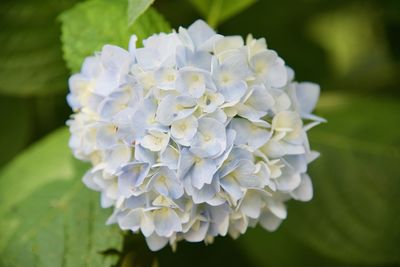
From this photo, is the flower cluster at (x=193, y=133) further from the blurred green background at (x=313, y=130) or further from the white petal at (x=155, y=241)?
the blurred green background at (x=313, y=130)

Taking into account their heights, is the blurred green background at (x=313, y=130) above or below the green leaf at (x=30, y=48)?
below

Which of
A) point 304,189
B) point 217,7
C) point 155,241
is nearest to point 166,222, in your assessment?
point 155,241

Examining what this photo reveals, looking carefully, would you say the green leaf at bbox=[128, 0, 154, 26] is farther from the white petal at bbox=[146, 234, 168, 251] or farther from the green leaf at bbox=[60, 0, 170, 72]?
the white petal at bbox=[146, 234, 168, 251]

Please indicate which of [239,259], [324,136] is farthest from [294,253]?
[324,136]

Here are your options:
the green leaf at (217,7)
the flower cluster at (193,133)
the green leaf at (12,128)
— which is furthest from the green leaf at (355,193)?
the green leaf at (12,128)

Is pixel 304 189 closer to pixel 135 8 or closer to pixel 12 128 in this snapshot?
pixel 135 8

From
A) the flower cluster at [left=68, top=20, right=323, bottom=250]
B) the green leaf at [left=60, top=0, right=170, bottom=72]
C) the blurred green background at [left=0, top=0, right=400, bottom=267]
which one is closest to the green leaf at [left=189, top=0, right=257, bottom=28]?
the blurred green background at [left=0, top=0, right=400, bottom=267]
